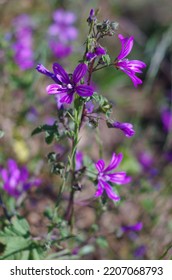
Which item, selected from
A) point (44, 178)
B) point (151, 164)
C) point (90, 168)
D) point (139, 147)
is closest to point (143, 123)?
point (139, 147)

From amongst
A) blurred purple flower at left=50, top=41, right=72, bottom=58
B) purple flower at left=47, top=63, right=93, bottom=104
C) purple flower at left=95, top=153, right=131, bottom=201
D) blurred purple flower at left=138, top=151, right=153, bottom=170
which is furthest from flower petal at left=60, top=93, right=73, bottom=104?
blurred purple flower at left=50, top=41, right=72, bottom=58

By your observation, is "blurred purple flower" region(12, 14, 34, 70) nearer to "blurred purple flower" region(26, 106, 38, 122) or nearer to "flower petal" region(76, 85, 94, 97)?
"blurred purple flower" region(26, 106, 38, 122)

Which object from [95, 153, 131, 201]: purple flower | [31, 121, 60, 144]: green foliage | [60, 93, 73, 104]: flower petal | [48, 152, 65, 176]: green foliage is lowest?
[95, 153, 131, 201]: purple flower

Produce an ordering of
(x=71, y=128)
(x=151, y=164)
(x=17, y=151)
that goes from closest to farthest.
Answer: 1. (x=71, y=128)
2. (x=17, y=151)
3. (x=151, y=164)

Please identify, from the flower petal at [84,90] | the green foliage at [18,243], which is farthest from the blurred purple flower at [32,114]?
the flower petal at [84,90]

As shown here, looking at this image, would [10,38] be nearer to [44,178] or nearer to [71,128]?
[44,178]
